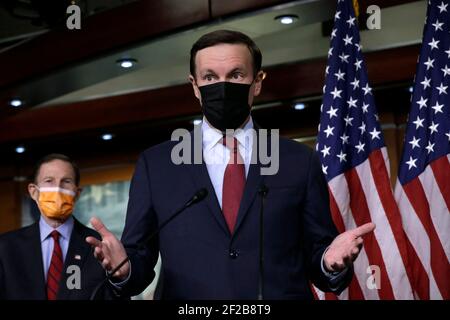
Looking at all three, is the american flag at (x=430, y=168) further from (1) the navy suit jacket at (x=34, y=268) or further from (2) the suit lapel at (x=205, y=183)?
(2) the suit lapel at (x=205, y=183)

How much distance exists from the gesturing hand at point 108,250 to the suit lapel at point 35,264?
4.81 feet

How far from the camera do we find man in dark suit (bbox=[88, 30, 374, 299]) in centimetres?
196

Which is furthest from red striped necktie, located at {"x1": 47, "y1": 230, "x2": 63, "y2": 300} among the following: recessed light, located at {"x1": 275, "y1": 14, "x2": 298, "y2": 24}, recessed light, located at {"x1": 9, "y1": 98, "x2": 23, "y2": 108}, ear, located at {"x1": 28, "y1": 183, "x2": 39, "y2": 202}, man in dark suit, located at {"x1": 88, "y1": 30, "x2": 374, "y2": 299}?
recessed light, located at {"x1": 9, "y1": 98, "x2": 23, "y2": 108}

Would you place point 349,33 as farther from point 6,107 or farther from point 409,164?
point 6,107

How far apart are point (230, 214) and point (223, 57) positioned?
45cm

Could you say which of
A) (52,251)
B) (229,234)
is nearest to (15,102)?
(52,251)

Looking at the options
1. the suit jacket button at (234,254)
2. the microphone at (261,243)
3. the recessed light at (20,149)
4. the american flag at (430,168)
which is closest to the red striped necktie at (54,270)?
the suit jacket button at (234,254)

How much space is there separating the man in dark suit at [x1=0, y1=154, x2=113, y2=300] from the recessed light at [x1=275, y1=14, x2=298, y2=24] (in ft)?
5.72

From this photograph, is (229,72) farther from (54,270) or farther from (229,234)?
(54,270)

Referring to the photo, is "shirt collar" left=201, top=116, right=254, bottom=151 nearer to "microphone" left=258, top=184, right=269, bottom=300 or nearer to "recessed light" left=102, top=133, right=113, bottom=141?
"microphone" left=258, top=184, right=269, bottom=300

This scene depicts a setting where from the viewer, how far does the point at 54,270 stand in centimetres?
338

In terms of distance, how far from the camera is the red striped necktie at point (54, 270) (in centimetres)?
330

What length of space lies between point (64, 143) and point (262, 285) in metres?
5.52
